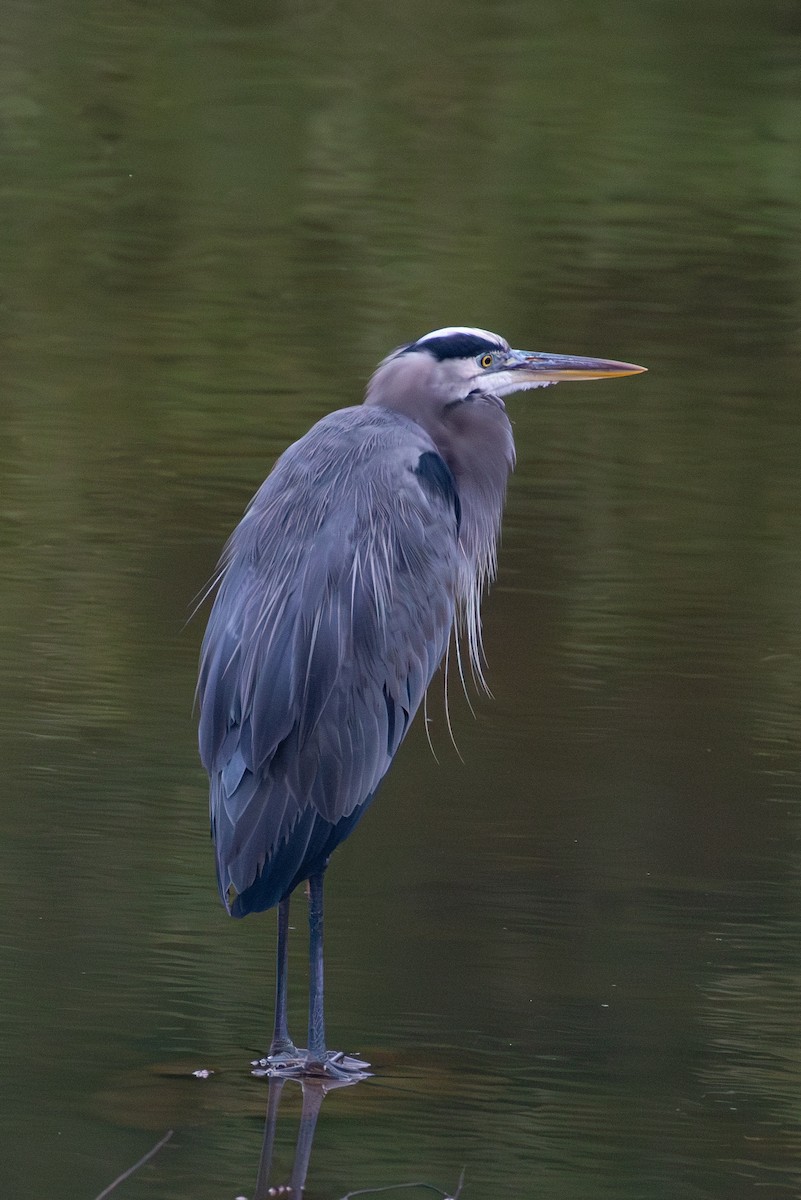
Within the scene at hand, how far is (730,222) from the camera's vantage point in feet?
30.4

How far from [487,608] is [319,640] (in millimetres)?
2141

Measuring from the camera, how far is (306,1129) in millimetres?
3055

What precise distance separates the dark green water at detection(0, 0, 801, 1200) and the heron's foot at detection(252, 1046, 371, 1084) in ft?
0.12

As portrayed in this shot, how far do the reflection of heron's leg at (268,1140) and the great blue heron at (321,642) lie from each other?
45 mm

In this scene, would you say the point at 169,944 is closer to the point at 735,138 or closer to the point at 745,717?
the point at 745,717

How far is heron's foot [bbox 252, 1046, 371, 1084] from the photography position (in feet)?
10.4

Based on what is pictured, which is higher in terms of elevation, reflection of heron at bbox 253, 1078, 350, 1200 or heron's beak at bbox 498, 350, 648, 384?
heron's beak at bbox 498, 350, 648, 384

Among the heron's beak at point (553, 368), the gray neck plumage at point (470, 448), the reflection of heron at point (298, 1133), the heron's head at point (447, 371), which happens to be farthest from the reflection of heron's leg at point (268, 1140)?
the heron's beak at point (553, 368)

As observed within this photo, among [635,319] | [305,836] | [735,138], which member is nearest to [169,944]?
[305,836]

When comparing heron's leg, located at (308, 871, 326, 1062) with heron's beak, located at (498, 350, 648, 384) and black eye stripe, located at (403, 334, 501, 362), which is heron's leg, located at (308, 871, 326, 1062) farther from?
heron's beak, located at (498, 350, 648, 384)

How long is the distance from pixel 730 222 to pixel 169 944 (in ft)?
21.2

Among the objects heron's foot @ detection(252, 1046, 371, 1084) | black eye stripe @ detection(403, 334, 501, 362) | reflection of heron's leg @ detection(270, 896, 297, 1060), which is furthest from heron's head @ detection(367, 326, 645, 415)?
heron's foot @ detection(252, 1046, 371, 1084)

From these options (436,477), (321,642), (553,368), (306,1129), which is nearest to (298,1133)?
(306,1129)

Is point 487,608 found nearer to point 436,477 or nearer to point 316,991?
point 436,477
